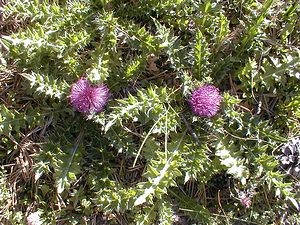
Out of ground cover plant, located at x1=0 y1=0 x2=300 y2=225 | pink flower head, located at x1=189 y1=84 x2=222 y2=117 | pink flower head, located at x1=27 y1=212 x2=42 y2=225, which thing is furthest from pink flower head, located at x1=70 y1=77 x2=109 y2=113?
pink flower head, located at x1=27 y1=212 x2=42 y2=225

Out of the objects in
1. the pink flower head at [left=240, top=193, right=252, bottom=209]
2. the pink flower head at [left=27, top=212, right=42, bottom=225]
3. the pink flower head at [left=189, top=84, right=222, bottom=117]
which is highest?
the pink flower head at [left=189, top=84, right=222, bottom=117]

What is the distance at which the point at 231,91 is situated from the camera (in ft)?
12.0

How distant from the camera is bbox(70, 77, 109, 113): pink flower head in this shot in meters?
3.25

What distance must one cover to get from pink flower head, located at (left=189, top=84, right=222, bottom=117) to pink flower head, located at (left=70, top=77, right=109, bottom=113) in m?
0.75

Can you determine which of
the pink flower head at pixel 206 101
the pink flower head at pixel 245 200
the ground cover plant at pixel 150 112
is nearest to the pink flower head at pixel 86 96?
the ground cover plant at pixel 150 112

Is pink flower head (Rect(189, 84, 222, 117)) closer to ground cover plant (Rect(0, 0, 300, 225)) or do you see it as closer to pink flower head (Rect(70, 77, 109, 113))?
ground cover plant (Rect(0, 0, 300, 225))

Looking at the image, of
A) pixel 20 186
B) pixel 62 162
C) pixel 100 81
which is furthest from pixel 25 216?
pixel 100 81

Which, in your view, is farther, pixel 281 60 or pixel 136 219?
pixel 281 60

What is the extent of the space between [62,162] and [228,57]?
1618 millimetres

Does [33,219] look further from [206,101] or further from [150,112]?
[206,101]

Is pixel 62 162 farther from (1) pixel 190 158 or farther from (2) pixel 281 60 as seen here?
(2) pixel 281 60

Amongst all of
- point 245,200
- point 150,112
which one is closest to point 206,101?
point 150,112

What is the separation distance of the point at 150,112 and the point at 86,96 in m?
0.53

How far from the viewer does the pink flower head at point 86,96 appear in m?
3.25
